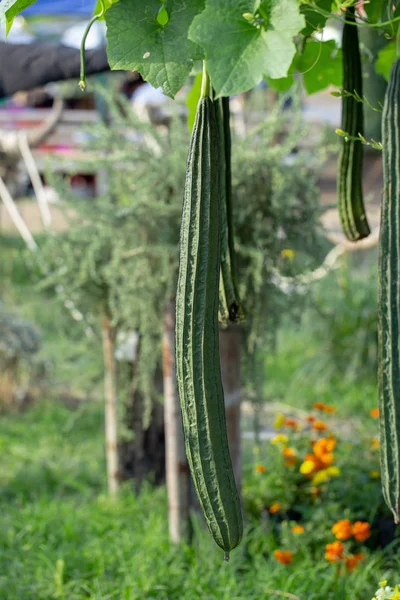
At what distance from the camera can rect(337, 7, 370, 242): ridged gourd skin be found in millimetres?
1310

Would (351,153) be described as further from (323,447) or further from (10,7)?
(323,447)

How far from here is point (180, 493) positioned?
2.46m

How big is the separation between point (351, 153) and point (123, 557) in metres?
1.57

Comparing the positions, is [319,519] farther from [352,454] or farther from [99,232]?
[99,232]

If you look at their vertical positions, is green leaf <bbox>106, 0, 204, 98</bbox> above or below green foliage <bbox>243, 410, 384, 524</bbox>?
above

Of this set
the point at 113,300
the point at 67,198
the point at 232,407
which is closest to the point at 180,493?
the point at 232,407

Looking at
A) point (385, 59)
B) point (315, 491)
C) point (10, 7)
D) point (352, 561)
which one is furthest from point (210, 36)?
point (315, 491)

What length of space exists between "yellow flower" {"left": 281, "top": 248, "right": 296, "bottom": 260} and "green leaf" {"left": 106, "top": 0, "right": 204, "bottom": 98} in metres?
1.42

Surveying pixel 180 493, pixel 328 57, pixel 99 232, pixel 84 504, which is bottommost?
pixel 84 504

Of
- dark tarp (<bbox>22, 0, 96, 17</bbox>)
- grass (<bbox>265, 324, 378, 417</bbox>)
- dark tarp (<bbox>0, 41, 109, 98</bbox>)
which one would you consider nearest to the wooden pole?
dark tarp (<bbox>0, 41, 109, 98</bbox>)

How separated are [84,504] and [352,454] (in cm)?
108

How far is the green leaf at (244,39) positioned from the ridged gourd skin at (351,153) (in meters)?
0.44

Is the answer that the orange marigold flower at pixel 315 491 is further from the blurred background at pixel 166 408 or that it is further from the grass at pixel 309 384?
the grass at pixel 309 384

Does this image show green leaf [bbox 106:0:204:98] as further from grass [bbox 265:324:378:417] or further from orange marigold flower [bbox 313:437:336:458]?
grass [bbox 265:324:378:417]
